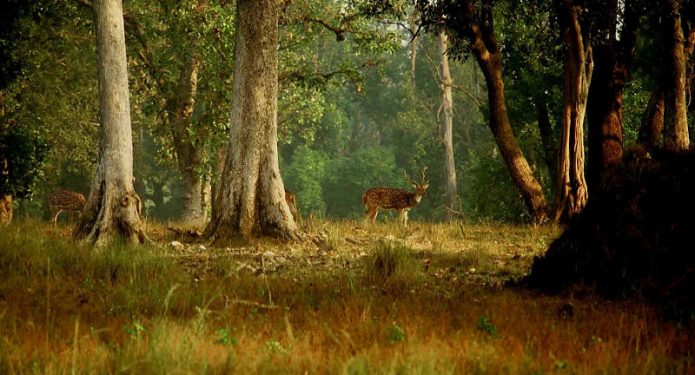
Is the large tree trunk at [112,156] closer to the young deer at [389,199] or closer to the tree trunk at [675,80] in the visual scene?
the young deer at [389,199]

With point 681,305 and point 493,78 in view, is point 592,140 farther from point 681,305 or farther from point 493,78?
point 681,305

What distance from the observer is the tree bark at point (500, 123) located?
60.3ft

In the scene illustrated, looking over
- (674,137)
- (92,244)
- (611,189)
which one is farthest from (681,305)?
(674,137)

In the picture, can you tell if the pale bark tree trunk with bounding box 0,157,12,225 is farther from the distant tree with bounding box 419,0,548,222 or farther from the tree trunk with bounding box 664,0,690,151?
the tree trunk with bounding box 664,0,690,151

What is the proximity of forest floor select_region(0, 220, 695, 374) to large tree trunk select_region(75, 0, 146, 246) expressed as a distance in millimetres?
690

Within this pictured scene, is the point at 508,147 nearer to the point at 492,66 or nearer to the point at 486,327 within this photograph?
the point at 492,66

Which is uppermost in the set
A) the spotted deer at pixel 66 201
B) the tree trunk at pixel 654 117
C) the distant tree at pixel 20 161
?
the tree trunk at pixel 654 117

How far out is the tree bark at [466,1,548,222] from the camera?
18375mm

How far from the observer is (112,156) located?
40.2 ft

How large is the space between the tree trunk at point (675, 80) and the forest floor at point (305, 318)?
665 centimetres

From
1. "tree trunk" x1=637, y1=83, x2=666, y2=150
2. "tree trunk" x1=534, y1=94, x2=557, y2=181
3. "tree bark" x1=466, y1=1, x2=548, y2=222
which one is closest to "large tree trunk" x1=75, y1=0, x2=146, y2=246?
"tree bark" x1=466, y1=1, x2=548, y2=222

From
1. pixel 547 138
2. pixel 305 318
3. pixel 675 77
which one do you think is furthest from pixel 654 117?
pixel 305 318

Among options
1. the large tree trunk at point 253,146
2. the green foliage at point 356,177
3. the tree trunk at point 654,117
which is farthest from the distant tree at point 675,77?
the green foliage at point 356,177

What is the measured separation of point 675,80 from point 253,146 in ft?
31.3
